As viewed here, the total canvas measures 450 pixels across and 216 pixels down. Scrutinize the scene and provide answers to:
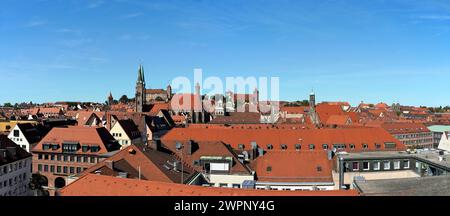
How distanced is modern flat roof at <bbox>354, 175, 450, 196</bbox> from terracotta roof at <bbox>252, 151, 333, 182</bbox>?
50.5ft

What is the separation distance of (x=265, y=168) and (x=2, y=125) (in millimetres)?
63755

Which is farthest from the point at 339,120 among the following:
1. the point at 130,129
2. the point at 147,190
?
the point at 147,190

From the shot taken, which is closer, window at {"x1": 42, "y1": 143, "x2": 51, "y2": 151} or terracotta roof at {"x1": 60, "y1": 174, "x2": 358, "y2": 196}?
terracotta roof at {"x1": 60, "y1": 174, "x2": 358, "y2": 196}

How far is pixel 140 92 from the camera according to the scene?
126 meters

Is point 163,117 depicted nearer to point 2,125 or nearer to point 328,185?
point 2,125

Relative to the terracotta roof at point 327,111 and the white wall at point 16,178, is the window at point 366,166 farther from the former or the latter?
the terracotta roof at point 327,111

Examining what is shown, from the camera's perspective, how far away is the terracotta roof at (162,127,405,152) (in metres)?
55.5

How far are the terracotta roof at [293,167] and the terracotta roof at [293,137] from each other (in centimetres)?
1456

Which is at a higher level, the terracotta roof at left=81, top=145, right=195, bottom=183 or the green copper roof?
the terracotta roof at left=81, top=145, right=195, bottom=183

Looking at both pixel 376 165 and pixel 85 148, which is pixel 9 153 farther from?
pixel 376 165

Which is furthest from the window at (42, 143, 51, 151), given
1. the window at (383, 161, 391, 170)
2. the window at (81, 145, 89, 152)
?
the window at (383, 161, 391, 170)

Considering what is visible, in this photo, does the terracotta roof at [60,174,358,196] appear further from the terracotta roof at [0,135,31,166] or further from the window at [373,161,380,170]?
the terracotta roof at [0,135,31,166]

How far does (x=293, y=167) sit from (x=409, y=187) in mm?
19958

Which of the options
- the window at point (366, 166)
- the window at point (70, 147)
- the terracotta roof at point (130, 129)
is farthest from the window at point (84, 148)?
the window at point (366, 166)
